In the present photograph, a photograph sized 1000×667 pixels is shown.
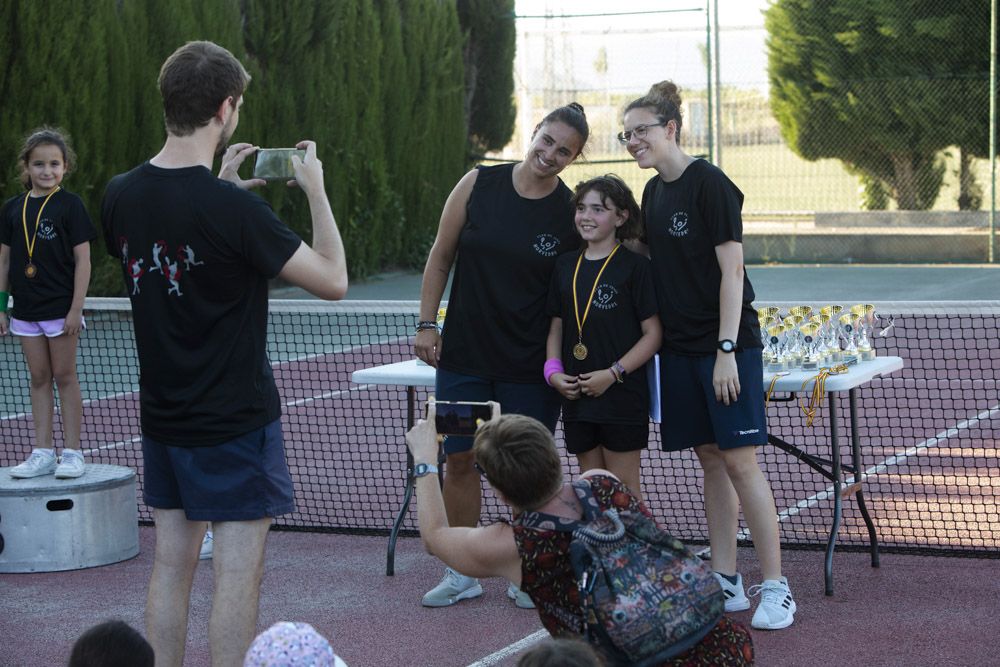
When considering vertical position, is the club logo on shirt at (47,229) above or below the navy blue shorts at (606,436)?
above

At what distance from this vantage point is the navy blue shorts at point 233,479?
3.67 meters

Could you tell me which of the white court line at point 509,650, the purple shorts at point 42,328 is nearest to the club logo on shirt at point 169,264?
the white court line at point 509,650

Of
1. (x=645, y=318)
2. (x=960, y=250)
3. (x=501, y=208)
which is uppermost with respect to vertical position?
(x=501, y=208)

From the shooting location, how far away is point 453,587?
5367 millimetres

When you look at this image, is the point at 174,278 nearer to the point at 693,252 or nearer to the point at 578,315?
the point at 578,315

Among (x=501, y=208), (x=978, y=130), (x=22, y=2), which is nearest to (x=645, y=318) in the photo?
(x=501, y=208)

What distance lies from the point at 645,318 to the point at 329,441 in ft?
13.6

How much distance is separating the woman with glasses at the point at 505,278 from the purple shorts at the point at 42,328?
2591 mm

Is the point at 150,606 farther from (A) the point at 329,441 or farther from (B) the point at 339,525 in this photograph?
(A) the point at 329,441

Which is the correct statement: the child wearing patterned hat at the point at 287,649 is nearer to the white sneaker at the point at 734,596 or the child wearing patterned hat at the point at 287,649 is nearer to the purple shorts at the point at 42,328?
the white sneaker at the point at 734,596

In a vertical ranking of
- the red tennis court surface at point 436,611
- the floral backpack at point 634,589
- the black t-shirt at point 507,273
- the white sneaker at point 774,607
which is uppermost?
the black t-shirt at point 507,273

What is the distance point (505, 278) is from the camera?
499cm

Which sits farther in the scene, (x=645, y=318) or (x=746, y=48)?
(x=746, y=48)

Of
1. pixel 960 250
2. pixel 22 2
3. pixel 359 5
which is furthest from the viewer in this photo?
pixel 960 250
